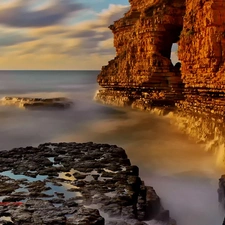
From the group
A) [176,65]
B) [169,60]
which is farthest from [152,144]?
[176,65]

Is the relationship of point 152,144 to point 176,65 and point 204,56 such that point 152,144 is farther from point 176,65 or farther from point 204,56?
point 176,65

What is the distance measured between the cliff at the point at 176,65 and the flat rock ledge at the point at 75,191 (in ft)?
18.3

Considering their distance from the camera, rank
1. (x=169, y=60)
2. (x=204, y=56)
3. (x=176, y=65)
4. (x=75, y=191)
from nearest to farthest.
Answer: (x=75, y=191), (x=204, y=56), (x=169, y=60), (x=176, y=65)

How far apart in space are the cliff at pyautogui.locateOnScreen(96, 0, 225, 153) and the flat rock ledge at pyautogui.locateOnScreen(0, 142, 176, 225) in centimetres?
558

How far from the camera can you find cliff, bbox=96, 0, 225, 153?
15.4 metres

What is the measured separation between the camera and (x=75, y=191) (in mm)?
8922

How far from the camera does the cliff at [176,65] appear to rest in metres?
15.4

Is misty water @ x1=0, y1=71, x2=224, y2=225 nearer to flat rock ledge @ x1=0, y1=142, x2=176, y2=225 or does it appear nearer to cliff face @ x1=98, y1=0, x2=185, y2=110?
flat rock ledge @ x1=0, y1=142, x2=176, y2=225

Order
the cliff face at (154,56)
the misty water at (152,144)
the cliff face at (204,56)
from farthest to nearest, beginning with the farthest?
1. the cliff face at (154,56)
2. the cliff face at (204,56)
3. the misty water at (152,144)

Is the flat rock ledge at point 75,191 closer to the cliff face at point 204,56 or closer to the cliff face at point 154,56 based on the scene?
the cliff face at point 204,56

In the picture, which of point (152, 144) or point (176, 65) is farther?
point (176, 65)

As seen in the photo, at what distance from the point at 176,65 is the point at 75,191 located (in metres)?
16.7

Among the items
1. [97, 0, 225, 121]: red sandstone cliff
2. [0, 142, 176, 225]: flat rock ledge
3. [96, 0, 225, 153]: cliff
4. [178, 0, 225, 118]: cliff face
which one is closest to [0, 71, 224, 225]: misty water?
[96, 0, 225, 153]: cliff

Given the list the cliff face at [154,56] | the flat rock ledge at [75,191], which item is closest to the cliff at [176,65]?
the cliff face at [154,56]
